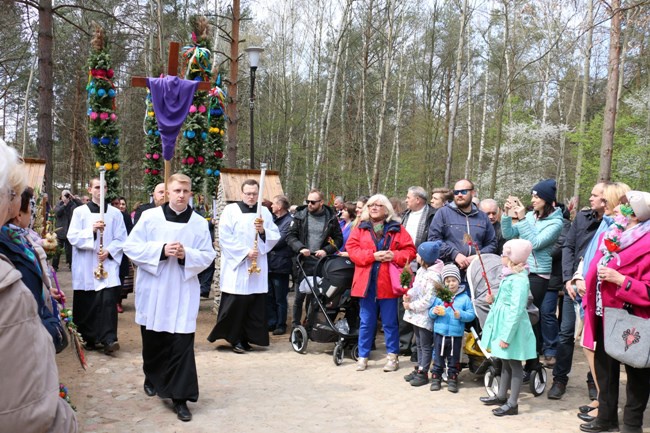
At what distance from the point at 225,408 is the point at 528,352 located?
2909 millimetres

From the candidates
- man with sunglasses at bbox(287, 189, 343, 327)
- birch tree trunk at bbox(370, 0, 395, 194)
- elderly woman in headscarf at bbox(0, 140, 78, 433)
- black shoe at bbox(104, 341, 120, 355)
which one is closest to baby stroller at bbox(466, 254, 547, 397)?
man with sunglasses at bbox(287, 189, 343, 327)

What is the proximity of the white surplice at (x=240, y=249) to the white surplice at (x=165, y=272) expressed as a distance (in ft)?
6.44

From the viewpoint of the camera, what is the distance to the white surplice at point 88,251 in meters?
7.29

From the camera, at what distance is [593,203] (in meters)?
5.89

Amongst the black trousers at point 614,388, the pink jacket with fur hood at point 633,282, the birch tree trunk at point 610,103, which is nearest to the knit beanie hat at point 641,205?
the pink jacket with fur hood at point 633,282

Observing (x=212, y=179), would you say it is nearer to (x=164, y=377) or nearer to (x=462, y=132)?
(x=164, y=377)

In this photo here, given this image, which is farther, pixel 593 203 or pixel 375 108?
pixel 375 108

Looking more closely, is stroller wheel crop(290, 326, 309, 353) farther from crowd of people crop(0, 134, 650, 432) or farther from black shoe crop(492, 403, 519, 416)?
black shoe crop(492, 403, 519, 416)

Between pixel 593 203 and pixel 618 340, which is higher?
pixel 593 203

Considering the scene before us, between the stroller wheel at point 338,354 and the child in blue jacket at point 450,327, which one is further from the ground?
the child in blue jacket at point 450,327

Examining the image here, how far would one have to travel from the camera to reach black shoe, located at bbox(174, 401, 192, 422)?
17.1ft

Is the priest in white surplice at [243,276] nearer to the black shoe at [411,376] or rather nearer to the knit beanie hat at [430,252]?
the black shoe at [411,376]

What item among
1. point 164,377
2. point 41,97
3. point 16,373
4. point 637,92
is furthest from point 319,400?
point 637,92

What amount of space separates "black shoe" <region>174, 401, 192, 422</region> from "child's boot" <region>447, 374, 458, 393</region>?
2.68m
